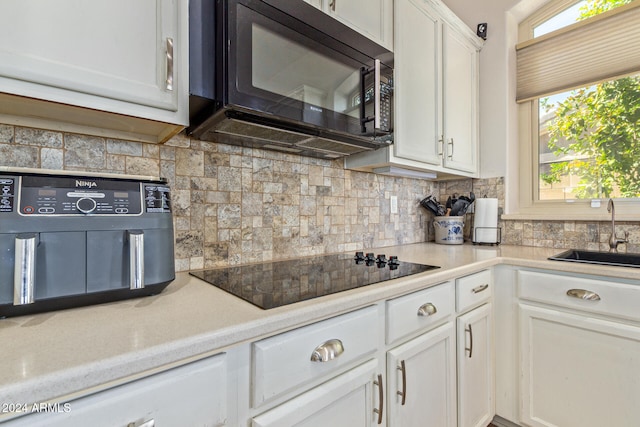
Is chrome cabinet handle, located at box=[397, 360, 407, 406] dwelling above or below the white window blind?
below

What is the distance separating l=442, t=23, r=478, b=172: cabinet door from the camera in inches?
72.0

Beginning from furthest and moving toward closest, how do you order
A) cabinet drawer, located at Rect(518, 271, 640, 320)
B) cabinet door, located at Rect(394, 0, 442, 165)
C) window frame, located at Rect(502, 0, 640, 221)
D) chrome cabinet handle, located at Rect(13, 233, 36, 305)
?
→ window frame, located at Rect(502, 0, 640, 221)
cabinet door, located at Rect(394, 0, 442, 165)
cabinet drawer, located at Rect(518, 271, 640, 320)
chrome cabinet handle, located at Rect(13, 233, 36, 305)

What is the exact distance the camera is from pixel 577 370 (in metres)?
1.31

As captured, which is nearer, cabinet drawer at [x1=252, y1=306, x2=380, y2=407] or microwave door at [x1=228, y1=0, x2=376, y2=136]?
cabinet drawer at [x1=252, y1=306, x2=380, y2=407]

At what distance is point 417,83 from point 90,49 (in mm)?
1429

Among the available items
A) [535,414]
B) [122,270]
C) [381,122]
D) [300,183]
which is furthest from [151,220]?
[535,414]

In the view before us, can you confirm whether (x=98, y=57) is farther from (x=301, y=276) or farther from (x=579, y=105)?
(x=579, y=105)

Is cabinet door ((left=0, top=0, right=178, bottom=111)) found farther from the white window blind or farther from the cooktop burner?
the white window blind

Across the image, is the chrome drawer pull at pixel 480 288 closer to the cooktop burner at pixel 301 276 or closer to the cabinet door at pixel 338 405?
the cooktop burner at pixel 301 276

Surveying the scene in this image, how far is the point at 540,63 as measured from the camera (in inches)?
79.7

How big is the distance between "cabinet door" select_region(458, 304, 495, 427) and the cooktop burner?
1.29 ft

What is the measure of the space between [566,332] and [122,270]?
171 centimetres

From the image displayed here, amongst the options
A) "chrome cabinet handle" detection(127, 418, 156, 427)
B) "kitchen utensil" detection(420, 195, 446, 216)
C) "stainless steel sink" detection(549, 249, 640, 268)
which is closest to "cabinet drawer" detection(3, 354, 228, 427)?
"chrome cabinet handle" detection(127, 418, 156, 427)

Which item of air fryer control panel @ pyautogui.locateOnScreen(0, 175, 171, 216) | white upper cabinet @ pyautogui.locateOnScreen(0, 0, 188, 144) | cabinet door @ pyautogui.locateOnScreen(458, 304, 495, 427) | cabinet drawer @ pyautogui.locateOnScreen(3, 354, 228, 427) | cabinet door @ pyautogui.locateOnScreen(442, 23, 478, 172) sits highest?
cabinet door @ pyautogui.locateOnScreen(442, 23, 478, 172)
